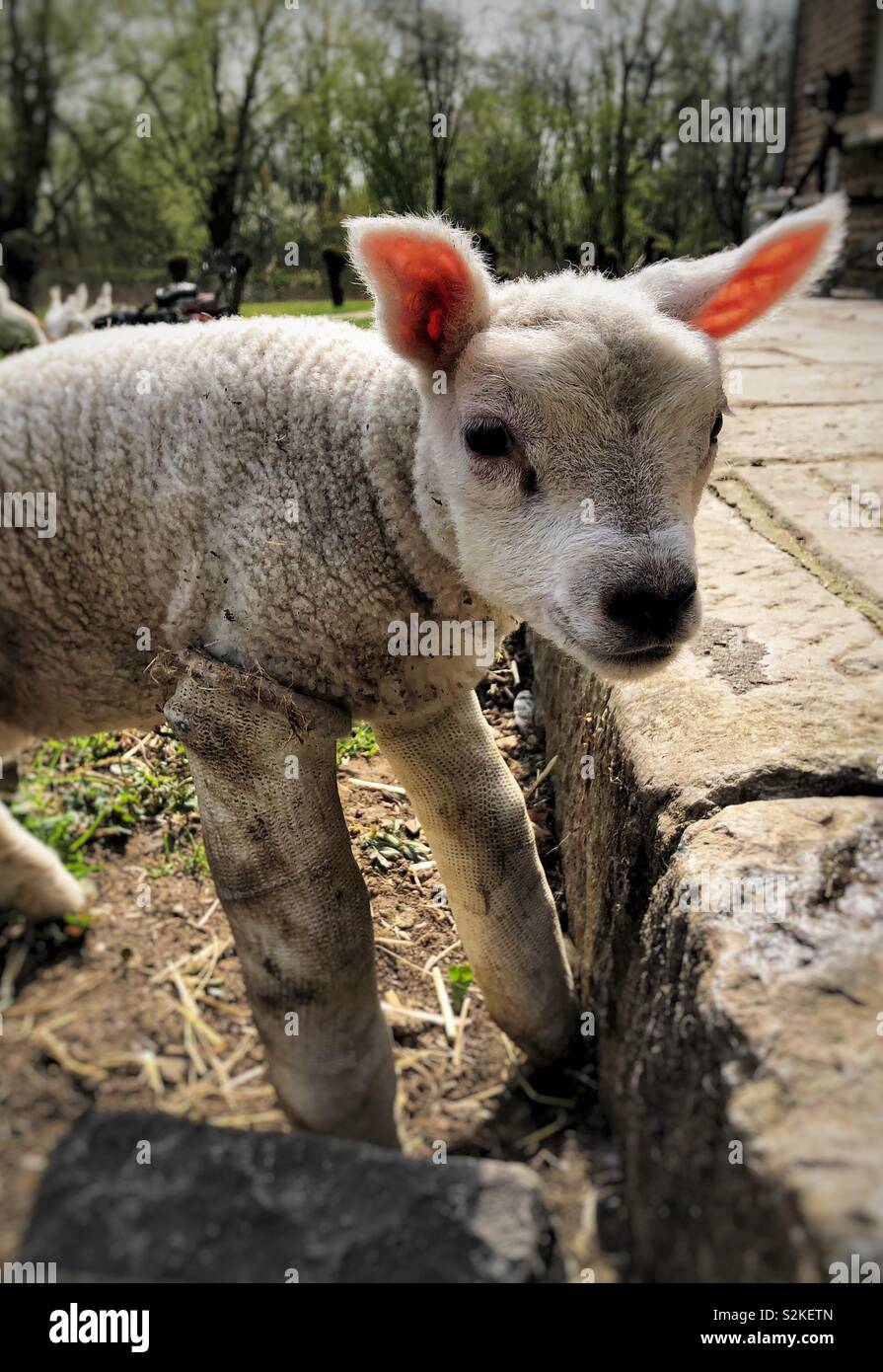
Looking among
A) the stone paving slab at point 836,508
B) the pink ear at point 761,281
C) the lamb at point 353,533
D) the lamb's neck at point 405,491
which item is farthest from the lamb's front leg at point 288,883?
the stone paving slab at point 836,508

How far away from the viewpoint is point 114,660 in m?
2.34

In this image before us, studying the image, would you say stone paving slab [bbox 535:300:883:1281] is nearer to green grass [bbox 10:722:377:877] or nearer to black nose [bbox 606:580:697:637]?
black nose [bbox 606:580:697:637]

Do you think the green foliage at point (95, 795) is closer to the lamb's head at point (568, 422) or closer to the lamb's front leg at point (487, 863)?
the lamb's front leg at point (487, 863)

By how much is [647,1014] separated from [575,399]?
3.56 ft

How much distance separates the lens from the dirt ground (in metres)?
1.86

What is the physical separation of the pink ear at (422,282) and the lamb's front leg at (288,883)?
2.45ft

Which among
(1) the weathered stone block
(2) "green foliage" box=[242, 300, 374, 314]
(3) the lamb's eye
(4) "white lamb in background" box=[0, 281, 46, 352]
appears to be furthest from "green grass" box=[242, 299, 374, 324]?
(4) "white lamb in background" box=[0, 281, 46, 352]

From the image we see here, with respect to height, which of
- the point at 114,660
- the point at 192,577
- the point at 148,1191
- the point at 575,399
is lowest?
the point at 148,1191

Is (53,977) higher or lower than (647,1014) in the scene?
lower

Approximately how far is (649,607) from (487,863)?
3.11ft

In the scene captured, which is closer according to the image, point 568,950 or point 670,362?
point 670,362

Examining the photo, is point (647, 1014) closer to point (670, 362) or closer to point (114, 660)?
point (670, 362)

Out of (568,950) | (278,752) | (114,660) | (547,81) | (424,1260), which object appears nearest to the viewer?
(424,1260)
